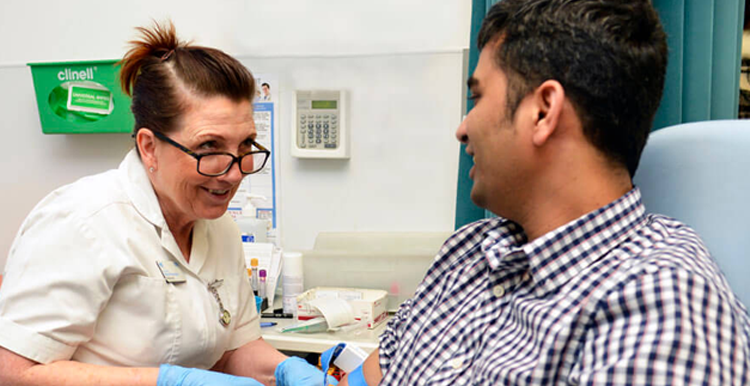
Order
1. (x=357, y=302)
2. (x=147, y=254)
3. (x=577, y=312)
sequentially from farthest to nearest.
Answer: (x=357, y=302) → (x=147, y=254) → (x=577, y=312)

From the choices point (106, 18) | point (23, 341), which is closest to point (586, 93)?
point (23, 341)

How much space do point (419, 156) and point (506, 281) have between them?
43.5 inches

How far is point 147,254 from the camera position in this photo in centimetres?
120

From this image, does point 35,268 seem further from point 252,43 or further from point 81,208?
point 252,43

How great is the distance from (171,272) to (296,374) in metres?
0.37

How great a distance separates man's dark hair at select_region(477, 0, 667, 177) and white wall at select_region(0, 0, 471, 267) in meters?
1.07

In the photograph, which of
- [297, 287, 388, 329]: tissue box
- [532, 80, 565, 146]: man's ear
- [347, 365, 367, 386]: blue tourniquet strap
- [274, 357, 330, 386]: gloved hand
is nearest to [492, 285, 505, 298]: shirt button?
[532, 80, 565, 146]: man's ear

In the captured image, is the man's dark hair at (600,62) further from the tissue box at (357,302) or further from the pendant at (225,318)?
the tissue box at (357,302)

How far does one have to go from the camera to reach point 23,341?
3.50 feet

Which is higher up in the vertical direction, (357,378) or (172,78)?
(172,78)

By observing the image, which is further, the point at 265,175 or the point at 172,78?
the point at 265,175

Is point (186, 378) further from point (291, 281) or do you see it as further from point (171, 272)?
point (291, 281)

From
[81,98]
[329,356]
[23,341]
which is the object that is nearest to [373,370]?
[329,356]

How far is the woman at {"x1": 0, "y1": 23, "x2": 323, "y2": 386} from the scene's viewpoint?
1.08 m
